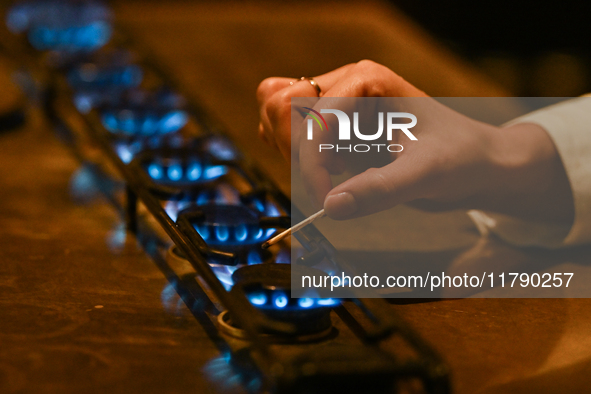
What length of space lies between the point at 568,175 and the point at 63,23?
47.5 inches

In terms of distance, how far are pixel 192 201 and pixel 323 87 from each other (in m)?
0.22

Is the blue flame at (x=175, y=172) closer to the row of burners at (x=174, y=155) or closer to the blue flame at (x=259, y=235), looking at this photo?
the row of burners at (x=174, y=155)

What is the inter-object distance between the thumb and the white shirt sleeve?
0.21 meters

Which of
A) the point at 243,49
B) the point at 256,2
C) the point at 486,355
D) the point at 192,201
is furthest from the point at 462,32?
the point at 486,355

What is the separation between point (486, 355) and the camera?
455 mm

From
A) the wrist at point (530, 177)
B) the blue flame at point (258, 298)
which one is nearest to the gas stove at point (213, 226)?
the blue flame at point (258, 298)

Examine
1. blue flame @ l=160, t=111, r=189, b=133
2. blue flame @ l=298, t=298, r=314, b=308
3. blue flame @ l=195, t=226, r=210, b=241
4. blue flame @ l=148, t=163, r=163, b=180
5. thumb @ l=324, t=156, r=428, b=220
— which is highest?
thumb @ l=324, t=156, r=428, b=220

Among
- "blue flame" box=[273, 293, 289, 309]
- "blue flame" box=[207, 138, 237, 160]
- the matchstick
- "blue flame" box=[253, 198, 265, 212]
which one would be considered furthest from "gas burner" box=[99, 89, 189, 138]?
"blue flame" box=[273, 293, 289, 309]

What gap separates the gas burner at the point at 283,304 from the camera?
0.45 metres

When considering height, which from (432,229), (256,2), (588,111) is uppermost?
(256,2)

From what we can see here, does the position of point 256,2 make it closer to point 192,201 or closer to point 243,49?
point 243,49

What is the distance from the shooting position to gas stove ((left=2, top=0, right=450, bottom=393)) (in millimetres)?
370

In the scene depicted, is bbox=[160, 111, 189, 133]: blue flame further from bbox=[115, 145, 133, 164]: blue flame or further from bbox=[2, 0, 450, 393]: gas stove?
bbox=[115, 145, 133, 164]: blue flame

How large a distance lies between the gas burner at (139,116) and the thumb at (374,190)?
0.48 meters
